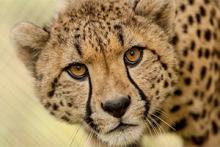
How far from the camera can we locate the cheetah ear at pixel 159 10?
3061 mm

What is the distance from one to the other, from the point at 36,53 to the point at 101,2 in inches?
10.4

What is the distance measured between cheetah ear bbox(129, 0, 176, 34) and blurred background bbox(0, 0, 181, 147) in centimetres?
48

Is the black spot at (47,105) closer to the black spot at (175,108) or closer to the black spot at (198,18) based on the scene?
the black spot at (175,108)

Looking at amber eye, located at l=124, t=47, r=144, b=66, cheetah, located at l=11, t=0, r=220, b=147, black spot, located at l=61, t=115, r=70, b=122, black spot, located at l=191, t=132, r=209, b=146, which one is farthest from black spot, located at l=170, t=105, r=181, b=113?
black spot, located at l=61, t=115, r=70, b=122

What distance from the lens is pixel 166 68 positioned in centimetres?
306

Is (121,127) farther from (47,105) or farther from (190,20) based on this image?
(190,20)

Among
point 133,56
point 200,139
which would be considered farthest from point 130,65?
point 200,139

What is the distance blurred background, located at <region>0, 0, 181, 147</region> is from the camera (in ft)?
11.6

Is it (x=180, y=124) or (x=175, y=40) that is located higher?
(x=175, y=40)

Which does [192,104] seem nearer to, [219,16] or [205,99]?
[205,99]

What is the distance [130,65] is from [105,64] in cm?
8

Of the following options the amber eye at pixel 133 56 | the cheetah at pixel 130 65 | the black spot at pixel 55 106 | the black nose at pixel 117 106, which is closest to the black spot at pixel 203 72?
the cheetah at pixel 130 65

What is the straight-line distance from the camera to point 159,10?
3.08 metres

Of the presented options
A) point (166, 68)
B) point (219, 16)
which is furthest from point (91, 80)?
point (219, 16)
